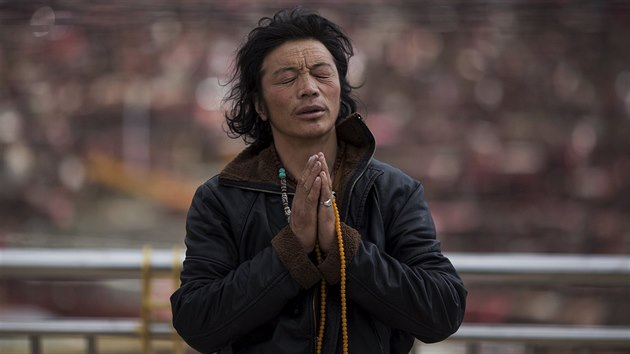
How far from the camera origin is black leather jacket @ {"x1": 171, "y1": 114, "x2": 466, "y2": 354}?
1451 millimetres

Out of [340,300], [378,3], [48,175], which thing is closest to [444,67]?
[378,3]

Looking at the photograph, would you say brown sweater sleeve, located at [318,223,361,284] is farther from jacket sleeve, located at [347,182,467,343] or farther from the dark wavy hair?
the dark wavy hair

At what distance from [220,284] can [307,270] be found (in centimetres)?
17

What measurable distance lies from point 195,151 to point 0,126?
3.95 feet

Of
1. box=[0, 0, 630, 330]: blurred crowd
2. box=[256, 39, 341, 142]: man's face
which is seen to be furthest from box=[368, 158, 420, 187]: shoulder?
box=[0, 0, 630, 330]: blurred crowd

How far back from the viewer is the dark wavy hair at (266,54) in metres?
1.58

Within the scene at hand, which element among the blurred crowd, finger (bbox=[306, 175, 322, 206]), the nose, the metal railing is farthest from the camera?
the blurred crowd

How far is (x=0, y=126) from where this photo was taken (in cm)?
508

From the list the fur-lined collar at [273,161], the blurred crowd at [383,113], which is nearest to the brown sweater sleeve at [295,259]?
the fur-lined collar at [273,161]

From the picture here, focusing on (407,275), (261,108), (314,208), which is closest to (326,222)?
(314,208)

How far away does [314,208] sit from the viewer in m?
1.43

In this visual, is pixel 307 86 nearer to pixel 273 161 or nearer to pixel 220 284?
pixel 273 161

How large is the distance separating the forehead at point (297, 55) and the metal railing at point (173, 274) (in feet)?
4.69

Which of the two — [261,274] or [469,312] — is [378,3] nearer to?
[469,312]
